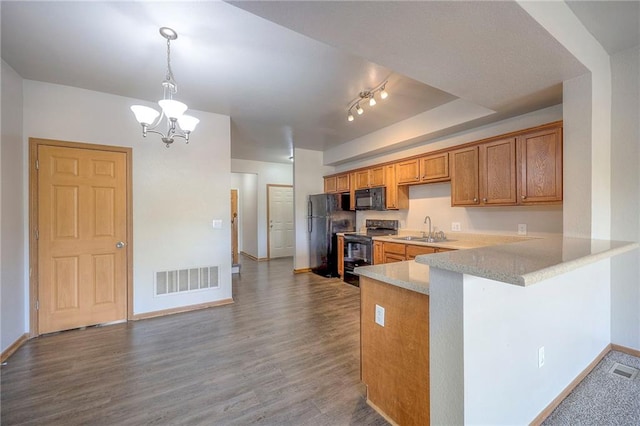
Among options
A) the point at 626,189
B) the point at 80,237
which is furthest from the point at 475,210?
the point at 80,237

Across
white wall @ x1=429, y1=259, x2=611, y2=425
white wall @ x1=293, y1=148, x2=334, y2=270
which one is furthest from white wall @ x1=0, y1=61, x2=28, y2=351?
white wall @ x1=293, y1=148, x2=334, y2=270

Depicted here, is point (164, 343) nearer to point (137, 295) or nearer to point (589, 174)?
point (137, 295)

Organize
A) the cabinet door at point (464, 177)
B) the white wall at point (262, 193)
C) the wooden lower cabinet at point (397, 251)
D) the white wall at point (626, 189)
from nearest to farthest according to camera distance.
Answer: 1. the white wall at point (626, 189)
2. the cabinet door at point (464, 177)
3. the wooden lower cabinet at point (397, 251)
4. the white wall at point (262, 193)

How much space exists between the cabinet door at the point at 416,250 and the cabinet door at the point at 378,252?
54cm

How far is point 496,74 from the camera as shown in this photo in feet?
6.46

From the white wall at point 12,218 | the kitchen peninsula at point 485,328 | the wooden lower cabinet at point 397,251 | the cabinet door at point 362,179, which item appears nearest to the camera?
the kitchen peninsula at point 485,328

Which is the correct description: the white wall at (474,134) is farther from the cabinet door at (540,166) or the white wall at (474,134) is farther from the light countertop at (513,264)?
the light countertop at (513,264)

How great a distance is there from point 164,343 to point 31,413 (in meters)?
0.96

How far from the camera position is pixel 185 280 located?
135 inches

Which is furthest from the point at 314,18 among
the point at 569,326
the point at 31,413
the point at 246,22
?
the point at 31,413

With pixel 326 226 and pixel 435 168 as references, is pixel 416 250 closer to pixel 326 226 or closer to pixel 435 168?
pixel 435 168

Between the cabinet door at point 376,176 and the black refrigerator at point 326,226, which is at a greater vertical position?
the cabinet door at point 376,176

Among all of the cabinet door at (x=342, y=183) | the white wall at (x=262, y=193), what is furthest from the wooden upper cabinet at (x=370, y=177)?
the white wall at (x=262, y=193)

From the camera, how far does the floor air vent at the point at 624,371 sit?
1.90 m
